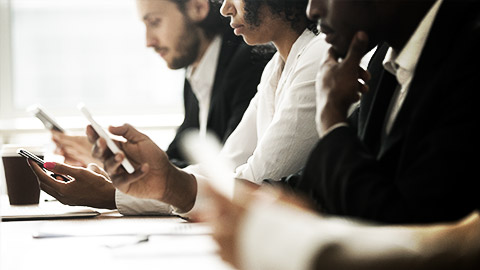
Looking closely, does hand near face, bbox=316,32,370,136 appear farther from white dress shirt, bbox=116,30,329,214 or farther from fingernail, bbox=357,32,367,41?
white dress shirt, bbox=116,30,329,214

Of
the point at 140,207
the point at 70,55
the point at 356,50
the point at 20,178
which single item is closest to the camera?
the point at 356,50

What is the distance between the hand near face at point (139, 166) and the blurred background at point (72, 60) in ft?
9.13

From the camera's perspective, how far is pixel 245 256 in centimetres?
87

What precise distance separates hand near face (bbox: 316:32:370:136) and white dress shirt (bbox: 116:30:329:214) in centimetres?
46

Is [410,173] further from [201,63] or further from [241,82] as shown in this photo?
[201,63]

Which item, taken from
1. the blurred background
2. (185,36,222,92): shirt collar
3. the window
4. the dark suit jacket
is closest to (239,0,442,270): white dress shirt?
the dark suit jacket

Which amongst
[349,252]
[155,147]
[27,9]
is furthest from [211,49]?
[349,252]

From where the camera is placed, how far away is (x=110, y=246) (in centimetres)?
142

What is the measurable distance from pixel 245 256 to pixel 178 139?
230 centimetres

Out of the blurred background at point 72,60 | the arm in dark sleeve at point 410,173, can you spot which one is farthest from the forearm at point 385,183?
the blurred background at point 72,60

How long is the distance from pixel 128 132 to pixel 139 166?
8 cm

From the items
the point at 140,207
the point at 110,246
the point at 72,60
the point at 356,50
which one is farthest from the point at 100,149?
the point at 72,60

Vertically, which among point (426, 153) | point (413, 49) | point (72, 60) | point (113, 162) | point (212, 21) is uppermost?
point (413, 49)

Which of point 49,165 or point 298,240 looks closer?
point 298,240
